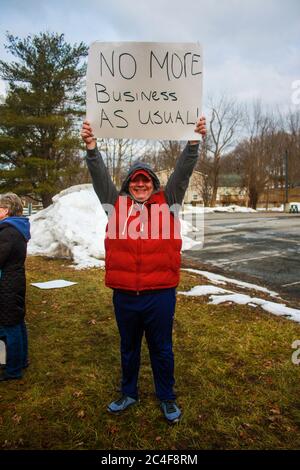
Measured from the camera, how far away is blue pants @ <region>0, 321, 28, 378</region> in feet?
11.0

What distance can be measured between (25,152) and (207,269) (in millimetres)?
17034

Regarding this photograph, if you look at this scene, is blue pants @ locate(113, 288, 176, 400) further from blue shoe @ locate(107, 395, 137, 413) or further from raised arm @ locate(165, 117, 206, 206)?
raised arm @ locate(165, 117, 206, 206)

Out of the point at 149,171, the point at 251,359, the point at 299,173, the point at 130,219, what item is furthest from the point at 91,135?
the point at 299,173

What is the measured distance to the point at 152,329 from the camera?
2.62 metres

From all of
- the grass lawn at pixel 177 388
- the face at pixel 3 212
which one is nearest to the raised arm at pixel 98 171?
the face at pixel 3 212

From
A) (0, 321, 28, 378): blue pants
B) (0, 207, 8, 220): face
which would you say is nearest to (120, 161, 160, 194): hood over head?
(0, 207, 8, 220): face

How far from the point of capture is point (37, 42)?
20.8 metres

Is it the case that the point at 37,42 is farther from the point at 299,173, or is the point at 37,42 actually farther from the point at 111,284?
the point at 299,173

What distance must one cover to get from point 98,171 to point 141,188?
354 mm

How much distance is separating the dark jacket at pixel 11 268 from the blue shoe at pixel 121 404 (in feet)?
3.99

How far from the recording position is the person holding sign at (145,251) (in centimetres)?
255

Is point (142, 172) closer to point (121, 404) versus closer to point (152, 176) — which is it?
point (152, 176)

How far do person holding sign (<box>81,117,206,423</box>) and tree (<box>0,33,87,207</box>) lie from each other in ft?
62.5

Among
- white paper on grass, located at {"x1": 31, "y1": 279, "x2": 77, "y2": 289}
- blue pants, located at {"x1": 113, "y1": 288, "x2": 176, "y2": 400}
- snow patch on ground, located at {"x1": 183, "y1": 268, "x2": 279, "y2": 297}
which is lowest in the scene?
snow patch on ground, located at {"x1": 183, "y1": 268, "x2": 279, "y2": 297}
